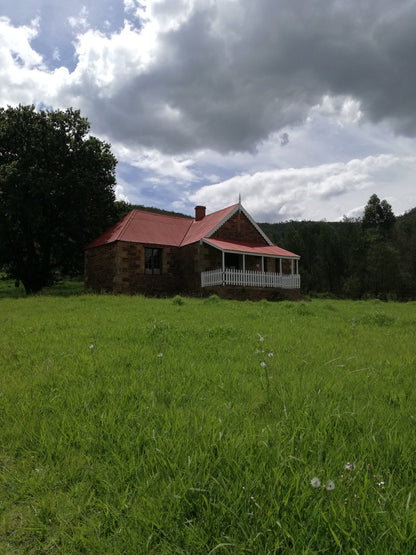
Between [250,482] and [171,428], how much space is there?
2.71ft

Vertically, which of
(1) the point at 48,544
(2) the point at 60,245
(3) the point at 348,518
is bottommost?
(1) the point at 48,544

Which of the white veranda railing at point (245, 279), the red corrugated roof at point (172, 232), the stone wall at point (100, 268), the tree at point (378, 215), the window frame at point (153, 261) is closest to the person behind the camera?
the white veranda railing at point (245, 279)

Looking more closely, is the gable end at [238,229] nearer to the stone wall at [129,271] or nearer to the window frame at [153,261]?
the stone wall at [129,271]

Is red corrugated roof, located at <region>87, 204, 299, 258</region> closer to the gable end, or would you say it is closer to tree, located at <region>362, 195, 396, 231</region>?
the gable end

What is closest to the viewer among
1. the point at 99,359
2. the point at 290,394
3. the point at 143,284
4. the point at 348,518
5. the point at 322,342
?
the point at 348,518

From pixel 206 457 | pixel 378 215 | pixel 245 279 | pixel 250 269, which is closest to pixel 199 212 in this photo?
pixel 250 269

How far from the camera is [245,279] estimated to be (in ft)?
72.5

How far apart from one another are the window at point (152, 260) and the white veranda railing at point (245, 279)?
3.64m

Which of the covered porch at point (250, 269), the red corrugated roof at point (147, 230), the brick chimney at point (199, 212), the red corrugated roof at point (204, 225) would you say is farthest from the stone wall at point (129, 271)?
the brick chimney at point (199, 212)

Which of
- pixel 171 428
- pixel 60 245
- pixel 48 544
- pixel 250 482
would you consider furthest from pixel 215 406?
pixel 60 245

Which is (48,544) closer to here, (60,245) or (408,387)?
(408,387)

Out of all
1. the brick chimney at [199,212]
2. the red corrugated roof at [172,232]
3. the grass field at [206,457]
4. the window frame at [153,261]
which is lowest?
the grass field at [206,457]

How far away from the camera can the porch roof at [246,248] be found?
2197 centimetres

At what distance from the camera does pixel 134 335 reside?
6348mm
